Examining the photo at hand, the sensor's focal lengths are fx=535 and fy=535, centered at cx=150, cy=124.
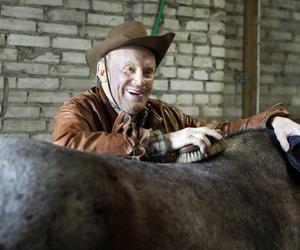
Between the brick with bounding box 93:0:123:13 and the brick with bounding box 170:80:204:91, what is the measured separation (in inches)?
29.8

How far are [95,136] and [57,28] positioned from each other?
2.52 metres

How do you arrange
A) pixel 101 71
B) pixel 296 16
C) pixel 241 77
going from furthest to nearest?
pixel 296 16 → pixel 241 77 → pixel 101 71

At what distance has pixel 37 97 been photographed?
13.3 ft

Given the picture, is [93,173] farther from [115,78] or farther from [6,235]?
[115,78]

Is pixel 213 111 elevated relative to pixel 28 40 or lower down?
lower down

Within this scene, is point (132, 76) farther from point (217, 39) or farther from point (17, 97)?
point (217, 39)

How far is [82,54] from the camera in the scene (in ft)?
13.8

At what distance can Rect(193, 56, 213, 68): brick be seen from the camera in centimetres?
465

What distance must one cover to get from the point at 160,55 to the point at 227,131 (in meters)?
0.45

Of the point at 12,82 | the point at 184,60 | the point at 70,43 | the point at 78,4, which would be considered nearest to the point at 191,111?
the point at 184,60

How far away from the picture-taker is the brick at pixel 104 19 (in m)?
4.25

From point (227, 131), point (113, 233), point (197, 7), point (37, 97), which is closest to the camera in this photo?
point (113, 233)

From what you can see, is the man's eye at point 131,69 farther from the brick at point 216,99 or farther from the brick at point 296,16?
the brick at point 296,16

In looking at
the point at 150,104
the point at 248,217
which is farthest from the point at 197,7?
the point at 248,217
